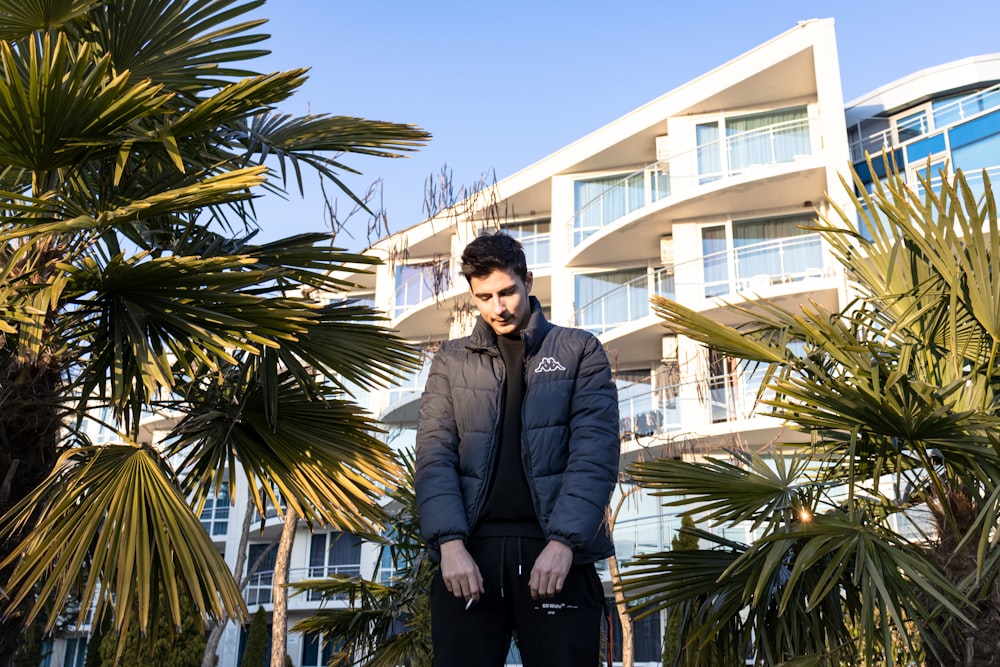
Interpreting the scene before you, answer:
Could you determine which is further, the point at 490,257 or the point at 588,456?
the point at 490,257

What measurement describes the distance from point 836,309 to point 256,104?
1864 cm

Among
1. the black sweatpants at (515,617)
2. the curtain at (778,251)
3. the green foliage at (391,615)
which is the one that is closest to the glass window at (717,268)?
the curtain at (778,251)

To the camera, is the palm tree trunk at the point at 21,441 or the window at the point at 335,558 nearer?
the palm tree trunk at the point at 21,441

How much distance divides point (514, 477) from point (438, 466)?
0.23 m

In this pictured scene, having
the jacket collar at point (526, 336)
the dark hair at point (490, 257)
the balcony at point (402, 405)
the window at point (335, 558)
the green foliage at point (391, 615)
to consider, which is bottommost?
the green foliage at point (391, 615)

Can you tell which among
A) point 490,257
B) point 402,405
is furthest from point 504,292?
point 402,405

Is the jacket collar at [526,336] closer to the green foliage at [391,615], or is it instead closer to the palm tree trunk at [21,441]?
the palm tree trunk at [21,441]

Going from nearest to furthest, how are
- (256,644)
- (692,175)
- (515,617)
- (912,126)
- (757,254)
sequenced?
(515,617), (757,254), (692,175), (912,126), (256,644)

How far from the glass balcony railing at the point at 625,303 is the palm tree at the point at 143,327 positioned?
59.6 feet

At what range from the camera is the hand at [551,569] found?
265 cm

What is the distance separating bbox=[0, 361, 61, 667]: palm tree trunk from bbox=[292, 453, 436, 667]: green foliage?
3.28 m

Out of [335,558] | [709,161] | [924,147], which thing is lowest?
[335,558]

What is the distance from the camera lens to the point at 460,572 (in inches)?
106

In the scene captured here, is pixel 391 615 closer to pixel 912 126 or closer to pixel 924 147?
pixel 924 147
